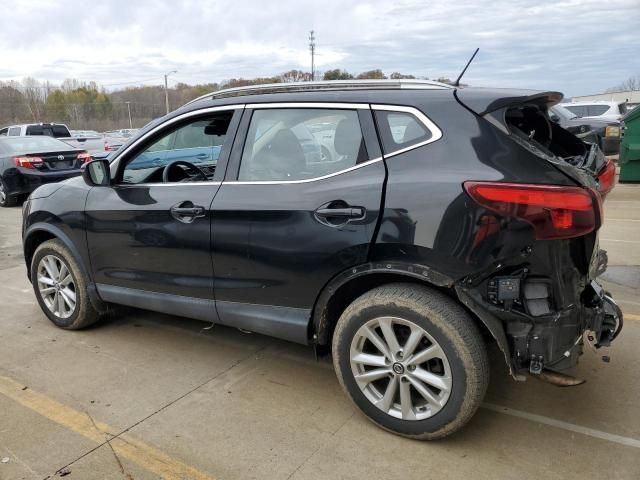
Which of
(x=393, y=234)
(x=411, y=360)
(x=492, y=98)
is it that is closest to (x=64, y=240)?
(x=393, y=234)

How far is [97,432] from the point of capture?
2926 mm

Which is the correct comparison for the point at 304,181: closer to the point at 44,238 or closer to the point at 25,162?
the point at 44,238

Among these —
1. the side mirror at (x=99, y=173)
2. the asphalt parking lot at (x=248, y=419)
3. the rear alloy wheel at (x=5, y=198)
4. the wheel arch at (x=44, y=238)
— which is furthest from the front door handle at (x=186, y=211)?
the rear alloy wheel at (x=5, y=198)

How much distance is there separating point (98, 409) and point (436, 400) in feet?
6.38

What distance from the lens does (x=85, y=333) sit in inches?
170

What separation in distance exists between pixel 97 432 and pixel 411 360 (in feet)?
5.70

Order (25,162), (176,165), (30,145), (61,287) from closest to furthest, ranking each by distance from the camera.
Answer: (176,165)
(61,287)
(25,162)
(30,145)

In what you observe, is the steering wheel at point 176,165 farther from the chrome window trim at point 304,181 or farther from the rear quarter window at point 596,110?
the rear quarter window at point 596,110

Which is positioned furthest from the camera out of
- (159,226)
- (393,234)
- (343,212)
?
(159,226)

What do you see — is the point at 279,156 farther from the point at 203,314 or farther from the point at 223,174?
the point at 203,314

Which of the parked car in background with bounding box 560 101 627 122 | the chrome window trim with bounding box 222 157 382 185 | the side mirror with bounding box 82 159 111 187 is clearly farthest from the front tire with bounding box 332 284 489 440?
the parked car in background with bounding box 560 101 627 122

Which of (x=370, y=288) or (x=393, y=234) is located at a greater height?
(x=393, y=234)

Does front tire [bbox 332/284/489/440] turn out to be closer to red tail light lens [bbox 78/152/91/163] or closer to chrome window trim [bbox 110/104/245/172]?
chrome window trim [bbox 110/104/245/172]

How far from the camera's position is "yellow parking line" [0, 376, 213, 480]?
2.61 meters
